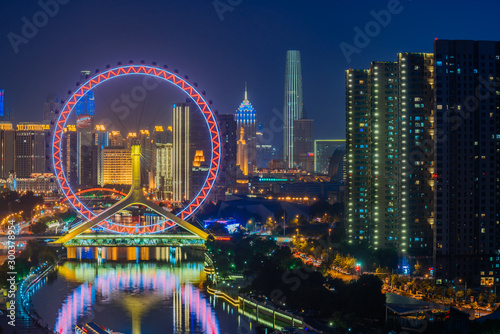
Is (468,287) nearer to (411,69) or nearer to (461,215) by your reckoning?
(461,215)

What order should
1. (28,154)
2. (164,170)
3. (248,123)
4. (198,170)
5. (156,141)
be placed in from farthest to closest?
(248,123)
(28,154)
(156,141)
(164,170)
(198,170)

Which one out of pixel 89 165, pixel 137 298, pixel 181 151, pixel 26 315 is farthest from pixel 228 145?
pixel 26 315

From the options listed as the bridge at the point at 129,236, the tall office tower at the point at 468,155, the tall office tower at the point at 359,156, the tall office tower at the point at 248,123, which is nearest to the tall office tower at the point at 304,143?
the tall office tower at the point at 248,123

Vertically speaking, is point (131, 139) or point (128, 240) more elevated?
point (131, 139)

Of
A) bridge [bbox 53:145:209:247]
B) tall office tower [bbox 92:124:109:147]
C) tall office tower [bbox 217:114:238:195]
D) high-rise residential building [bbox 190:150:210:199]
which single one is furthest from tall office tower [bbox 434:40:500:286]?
tall office tower [bbox 92:124:109:147]

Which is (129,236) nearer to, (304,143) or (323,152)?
(304,143)

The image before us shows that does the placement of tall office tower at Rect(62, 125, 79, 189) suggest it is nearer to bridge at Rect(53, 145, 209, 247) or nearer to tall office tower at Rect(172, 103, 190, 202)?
tall office tower at Rect(172, 103, 190, 202)
